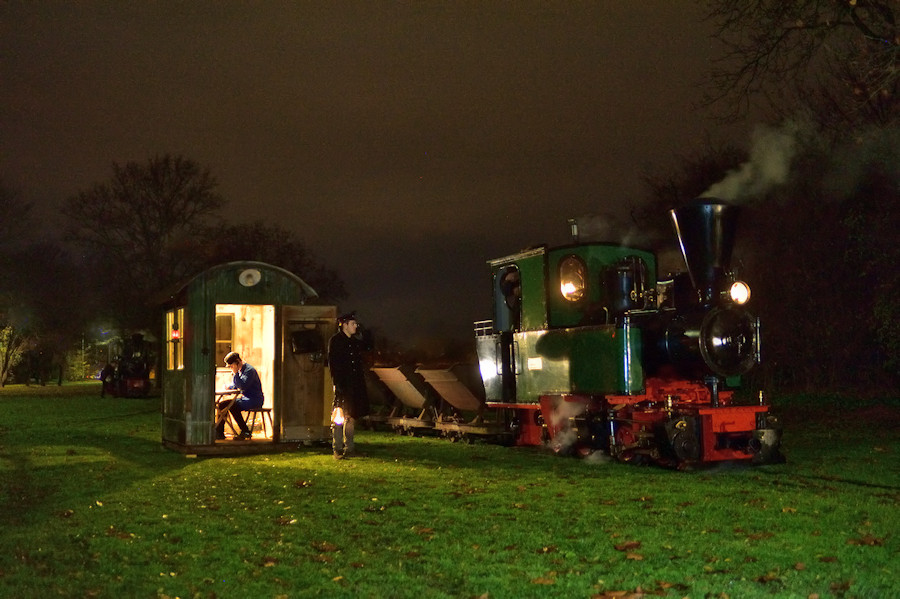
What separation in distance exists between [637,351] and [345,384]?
3853mm

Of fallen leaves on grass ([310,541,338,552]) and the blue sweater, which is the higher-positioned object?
the blue sweater

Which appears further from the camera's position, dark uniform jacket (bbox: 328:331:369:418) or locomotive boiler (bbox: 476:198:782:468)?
dark uniform jacket (bbox: 328:331:369:418)

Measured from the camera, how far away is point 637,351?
39.7 ft

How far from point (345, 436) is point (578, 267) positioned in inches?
154

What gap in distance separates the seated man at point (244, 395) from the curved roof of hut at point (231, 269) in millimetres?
1295

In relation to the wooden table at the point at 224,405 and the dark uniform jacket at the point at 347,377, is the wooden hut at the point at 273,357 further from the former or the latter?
the dark uniform jacket at the point at 347,377

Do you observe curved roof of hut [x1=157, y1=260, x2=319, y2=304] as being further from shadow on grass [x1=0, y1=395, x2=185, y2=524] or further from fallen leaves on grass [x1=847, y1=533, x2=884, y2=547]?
fallen leaves on grass [x1=847, y1=533, x2=884, y2=547]

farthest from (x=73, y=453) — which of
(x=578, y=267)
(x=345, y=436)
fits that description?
(x=578, y=267)

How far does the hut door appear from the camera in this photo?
576 inches

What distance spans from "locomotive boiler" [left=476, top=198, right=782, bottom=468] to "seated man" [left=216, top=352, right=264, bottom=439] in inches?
145

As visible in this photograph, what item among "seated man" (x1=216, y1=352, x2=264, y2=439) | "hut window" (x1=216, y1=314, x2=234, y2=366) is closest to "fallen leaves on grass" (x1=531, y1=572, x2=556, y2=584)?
"seated man" (x1=216, y1=352, x2=264, y2=439)

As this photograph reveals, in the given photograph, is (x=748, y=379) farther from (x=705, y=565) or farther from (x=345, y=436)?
(x=705, y=565)

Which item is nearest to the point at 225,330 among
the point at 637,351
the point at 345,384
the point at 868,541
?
the point at 345,384

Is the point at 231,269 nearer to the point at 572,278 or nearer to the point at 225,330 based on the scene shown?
the point at 225,330
